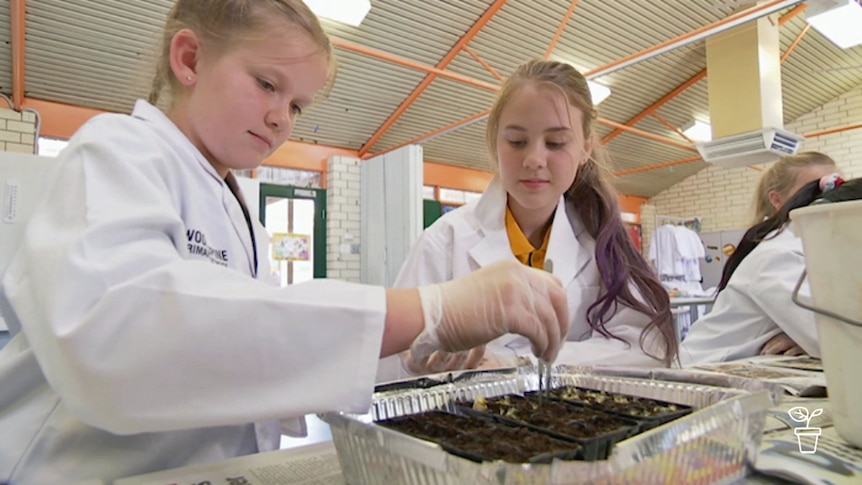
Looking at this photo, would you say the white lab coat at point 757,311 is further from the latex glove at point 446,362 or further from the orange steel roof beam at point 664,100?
the orange steel roof beam at point 664,100

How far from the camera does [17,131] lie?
4191 millimetres

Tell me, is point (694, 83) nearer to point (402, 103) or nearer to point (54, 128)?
point (402, 103)

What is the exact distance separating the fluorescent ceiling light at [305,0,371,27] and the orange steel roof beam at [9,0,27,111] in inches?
71.5

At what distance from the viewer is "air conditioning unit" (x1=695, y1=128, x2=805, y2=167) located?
14.8ft

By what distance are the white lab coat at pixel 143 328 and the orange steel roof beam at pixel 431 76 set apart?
4562mm

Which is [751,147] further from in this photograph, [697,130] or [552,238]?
[552,238]

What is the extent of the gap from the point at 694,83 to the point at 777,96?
65.3 inches

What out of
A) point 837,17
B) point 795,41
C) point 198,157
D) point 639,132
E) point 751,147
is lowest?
point 198,157

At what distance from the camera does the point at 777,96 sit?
486 centimetres

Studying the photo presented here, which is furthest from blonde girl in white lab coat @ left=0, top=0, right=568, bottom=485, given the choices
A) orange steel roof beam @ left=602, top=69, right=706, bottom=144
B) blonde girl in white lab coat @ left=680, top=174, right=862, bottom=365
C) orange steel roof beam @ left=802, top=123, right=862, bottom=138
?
orange steel roof beam @ left=802, top=123, right=862, bottom=138

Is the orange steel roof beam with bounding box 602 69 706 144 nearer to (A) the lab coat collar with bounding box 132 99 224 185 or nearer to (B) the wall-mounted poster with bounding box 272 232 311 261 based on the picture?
(B) the wall-mounted poster with bounding box 272 232 311 261

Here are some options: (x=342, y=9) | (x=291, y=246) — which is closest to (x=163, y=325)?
(x=342, y=9)

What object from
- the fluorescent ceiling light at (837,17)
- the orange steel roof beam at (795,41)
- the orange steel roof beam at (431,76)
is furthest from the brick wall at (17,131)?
the orange steel roof beam at (795,41)

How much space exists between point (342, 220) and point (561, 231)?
4.68 meters
